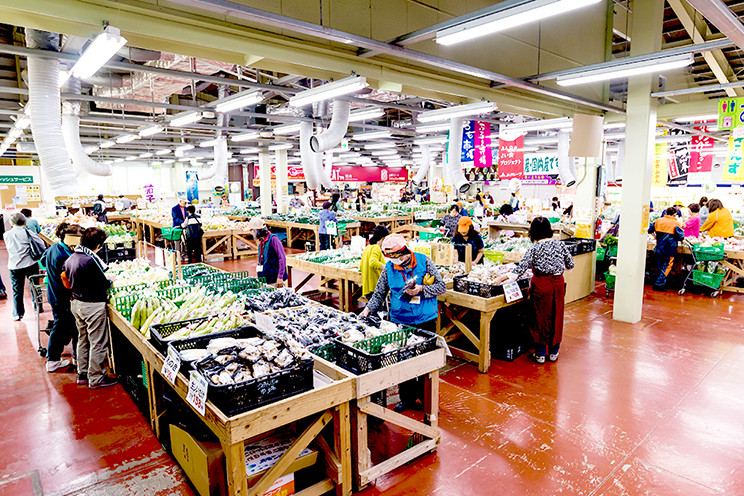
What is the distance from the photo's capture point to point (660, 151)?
1545cm

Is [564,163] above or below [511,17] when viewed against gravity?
below

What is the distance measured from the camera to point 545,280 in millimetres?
5379

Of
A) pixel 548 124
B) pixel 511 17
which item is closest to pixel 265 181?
pixel 548 124

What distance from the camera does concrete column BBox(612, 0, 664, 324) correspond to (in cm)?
675

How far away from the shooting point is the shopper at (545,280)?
530cm

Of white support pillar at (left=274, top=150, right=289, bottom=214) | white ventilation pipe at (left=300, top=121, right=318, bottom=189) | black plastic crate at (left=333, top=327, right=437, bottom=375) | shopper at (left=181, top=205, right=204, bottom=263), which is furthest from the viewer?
white support pillar at (left=274, top=150, right=289, bottom=214)

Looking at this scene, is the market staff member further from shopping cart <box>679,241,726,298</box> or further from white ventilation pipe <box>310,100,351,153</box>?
shopping cart <box>679,241,726,298</box>

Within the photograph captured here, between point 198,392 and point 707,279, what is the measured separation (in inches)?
411

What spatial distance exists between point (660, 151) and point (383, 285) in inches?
602

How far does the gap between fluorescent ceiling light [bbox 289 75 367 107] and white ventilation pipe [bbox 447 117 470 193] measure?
15.6ft

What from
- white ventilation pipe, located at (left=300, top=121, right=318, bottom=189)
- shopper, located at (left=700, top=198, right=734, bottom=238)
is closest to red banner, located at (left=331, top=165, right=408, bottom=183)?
white ventilation pipe, located at (left=300, top=121, right=318, bottom=189)

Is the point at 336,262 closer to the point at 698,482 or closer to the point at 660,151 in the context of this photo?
the point at 698,482

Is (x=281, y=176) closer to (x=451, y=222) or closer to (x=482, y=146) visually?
(x=482, y=146)

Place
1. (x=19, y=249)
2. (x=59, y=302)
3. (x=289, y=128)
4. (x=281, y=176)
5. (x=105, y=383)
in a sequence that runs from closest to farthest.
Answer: (x=105, y=383) < (x=59, y=302) < (x=19, y=249) < (x=289, y=128) < (x=281, y=176)
